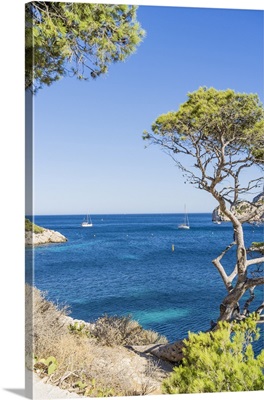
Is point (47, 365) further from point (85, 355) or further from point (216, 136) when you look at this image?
point (216, 136)

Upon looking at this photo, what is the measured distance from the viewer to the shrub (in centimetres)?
400

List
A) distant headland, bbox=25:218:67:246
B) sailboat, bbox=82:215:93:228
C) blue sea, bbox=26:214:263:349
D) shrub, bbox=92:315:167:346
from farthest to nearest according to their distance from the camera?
shrub, bbox=92:315:167:346 < blue sea, bbox=26:214:263:349 < sailboat, bbox=82:215:93:228 < distant headland, bbox=25:218:67:246

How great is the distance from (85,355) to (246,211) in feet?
6.04

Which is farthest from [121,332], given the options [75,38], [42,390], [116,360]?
[75,38]

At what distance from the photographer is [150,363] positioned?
158 inches

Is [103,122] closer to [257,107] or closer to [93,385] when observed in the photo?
[257,107]

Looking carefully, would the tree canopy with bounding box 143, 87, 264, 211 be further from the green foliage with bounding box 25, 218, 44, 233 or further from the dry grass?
the dry grass

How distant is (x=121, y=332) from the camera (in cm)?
400

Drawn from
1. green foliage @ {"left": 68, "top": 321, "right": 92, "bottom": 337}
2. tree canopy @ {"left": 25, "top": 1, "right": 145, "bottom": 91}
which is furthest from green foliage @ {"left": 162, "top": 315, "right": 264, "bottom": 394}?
tree canopy @ {"left": 25, "top": 1, "right": 145, "bottom": 91}

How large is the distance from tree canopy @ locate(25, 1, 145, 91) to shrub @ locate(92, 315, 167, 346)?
191cm

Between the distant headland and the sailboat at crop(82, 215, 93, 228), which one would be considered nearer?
the distant headland

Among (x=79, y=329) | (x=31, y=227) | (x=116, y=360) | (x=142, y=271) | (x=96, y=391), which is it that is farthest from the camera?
(x=142, y=271)

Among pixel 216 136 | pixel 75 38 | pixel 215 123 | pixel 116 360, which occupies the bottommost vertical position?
pixel 116 360
